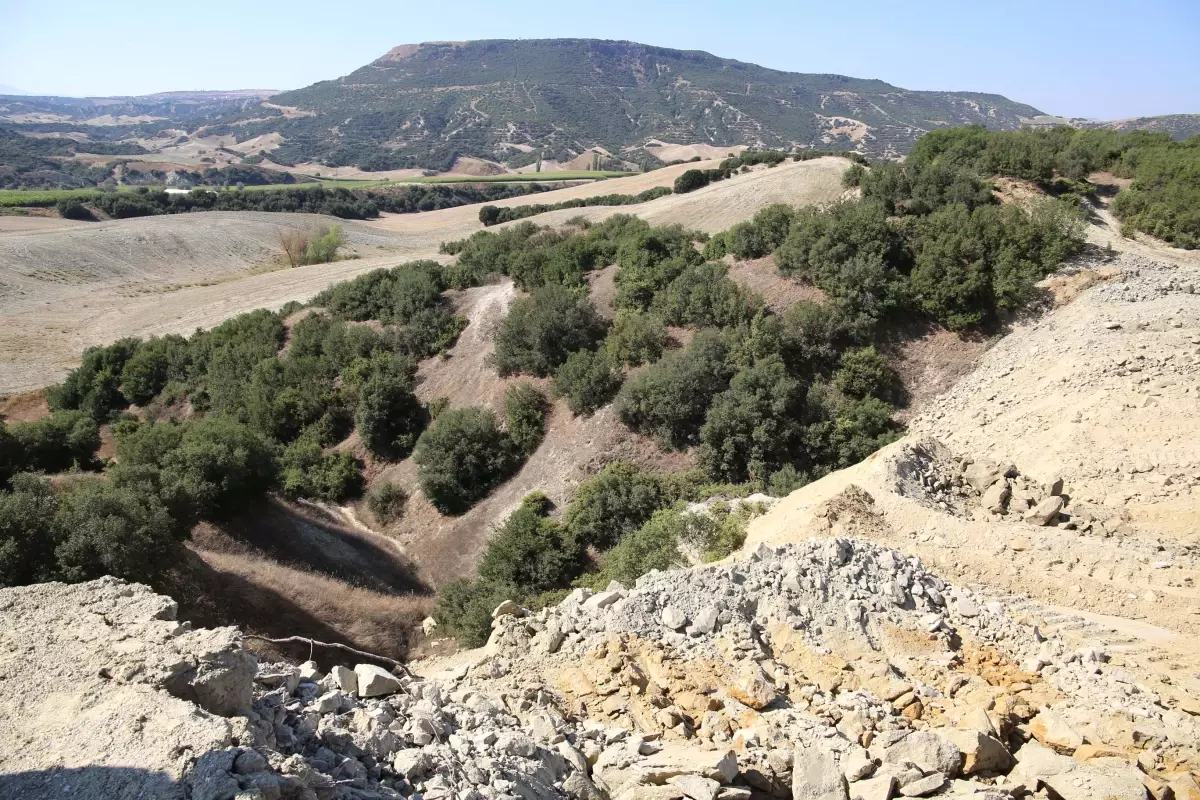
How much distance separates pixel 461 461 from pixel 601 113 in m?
163

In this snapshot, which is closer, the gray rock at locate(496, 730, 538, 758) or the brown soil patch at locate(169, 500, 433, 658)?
the gray rock at locate(496, 730, 538, 758)

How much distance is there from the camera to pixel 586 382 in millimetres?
22125

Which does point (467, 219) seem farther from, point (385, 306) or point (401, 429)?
point (401, 429)

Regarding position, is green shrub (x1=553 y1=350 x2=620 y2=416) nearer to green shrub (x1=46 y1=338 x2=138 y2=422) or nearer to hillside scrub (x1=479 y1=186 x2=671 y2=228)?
green shrub (x1=46 y1=338 x2=138 y2=422)

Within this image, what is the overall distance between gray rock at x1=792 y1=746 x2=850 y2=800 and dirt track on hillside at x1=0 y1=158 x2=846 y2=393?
3347 centimetres

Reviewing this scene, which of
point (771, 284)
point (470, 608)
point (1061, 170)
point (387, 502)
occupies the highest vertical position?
point (1061, 170)

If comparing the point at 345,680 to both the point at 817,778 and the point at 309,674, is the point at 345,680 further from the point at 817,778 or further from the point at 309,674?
the point at 817,778

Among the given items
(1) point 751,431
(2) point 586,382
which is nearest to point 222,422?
(2) point 586,382

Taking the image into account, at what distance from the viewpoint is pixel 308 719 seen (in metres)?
6.44

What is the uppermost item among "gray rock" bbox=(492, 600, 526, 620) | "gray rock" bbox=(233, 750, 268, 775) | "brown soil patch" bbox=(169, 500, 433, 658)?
"gray rock" bbox=(233, 750, 268, 775)

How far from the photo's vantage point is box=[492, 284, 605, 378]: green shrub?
24.3 meters

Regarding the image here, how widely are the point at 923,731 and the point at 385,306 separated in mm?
27702

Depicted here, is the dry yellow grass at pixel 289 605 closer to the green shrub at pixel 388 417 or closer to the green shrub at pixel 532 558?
the green shrub at pixel 532 558

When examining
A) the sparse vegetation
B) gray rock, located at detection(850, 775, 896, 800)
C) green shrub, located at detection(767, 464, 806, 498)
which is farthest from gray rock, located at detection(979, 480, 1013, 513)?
the sparse vegetation
